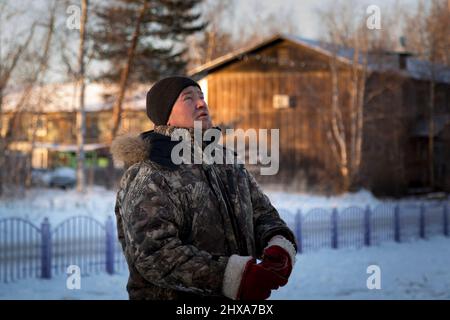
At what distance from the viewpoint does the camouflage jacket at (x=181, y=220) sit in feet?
7.47

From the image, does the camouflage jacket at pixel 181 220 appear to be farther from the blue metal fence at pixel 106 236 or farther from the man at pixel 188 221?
the blue metal fence at pixel 106 236

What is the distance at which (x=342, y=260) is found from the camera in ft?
37.5

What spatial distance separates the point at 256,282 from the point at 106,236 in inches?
314

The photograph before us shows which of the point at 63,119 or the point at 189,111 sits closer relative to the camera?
the point at 189,111

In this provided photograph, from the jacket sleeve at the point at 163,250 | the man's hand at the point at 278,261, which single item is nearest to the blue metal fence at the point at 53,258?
the jacket sleeve at the point at 163,250

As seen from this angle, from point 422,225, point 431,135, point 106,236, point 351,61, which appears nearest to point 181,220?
point 106,236

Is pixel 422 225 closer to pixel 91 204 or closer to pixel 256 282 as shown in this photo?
pixel 91 204

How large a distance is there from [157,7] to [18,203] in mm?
10816

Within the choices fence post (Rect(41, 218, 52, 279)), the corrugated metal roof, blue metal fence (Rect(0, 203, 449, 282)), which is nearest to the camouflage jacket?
fence post (Rect(41, 218, 52, 279))

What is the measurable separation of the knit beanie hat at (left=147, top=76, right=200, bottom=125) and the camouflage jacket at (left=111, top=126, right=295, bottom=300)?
7cm

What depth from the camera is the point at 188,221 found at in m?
2.45

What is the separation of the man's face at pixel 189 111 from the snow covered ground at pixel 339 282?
5.78 metres

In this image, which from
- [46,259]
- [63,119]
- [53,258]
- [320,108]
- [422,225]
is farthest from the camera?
[63,119]
